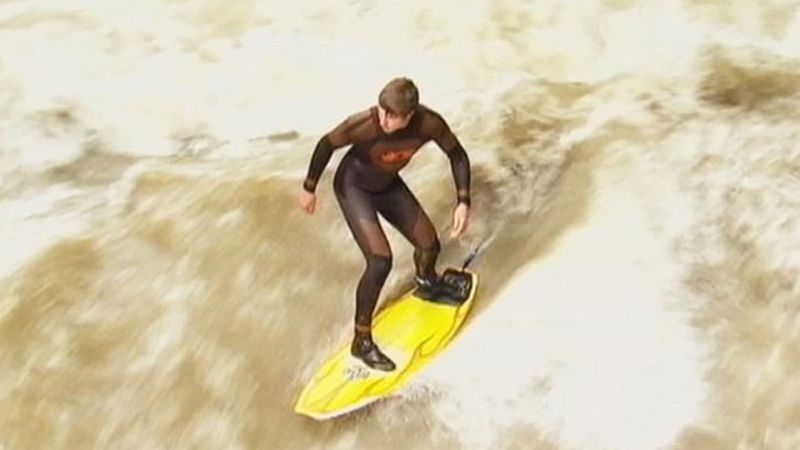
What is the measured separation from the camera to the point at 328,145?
4422mm

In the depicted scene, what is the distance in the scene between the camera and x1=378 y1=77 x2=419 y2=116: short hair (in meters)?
4.20

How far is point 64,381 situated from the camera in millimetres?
4797

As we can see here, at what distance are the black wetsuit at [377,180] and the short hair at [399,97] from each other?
114 millimetres

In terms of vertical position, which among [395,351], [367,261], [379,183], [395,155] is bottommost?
[395,351]

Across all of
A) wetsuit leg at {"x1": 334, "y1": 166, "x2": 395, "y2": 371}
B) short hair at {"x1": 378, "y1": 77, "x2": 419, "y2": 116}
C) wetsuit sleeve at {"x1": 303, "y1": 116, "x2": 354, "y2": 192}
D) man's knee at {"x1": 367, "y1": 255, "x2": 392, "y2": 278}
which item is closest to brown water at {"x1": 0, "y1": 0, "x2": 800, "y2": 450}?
wetsuit leg at {"x1": 334, "y1": 166, "x2": 395, "y2": 371}

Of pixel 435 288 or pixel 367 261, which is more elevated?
pixel 367 261

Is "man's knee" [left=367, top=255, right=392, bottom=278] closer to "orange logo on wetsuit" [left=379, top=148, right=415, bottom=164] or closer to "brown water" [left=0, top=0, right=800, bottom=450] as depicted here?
"orange logo on wetsuit" [left=379, top=148, right=415, bottom=164]

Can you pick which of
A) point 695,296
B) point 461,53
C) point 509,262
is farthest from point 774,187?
point 461,53

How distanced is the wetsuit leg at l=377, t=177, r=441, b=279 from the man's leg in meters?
0.06

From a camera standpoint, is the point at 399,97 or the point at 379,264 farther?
the point at 379,264

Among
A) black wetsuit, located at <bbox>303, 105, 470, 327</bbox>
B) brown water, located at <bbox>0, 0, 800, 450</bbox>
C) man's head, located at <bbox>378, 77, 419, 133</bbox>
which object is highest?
man's head, located at <bbox>378, 77, 419, 133</bbox>

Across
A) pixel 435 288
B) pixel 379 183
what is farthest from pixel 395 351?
pixel 379 183

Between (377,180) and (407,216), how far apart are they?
6.9 inches

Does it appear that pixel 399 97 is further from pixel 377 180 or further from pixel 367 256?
pixel 367 256
